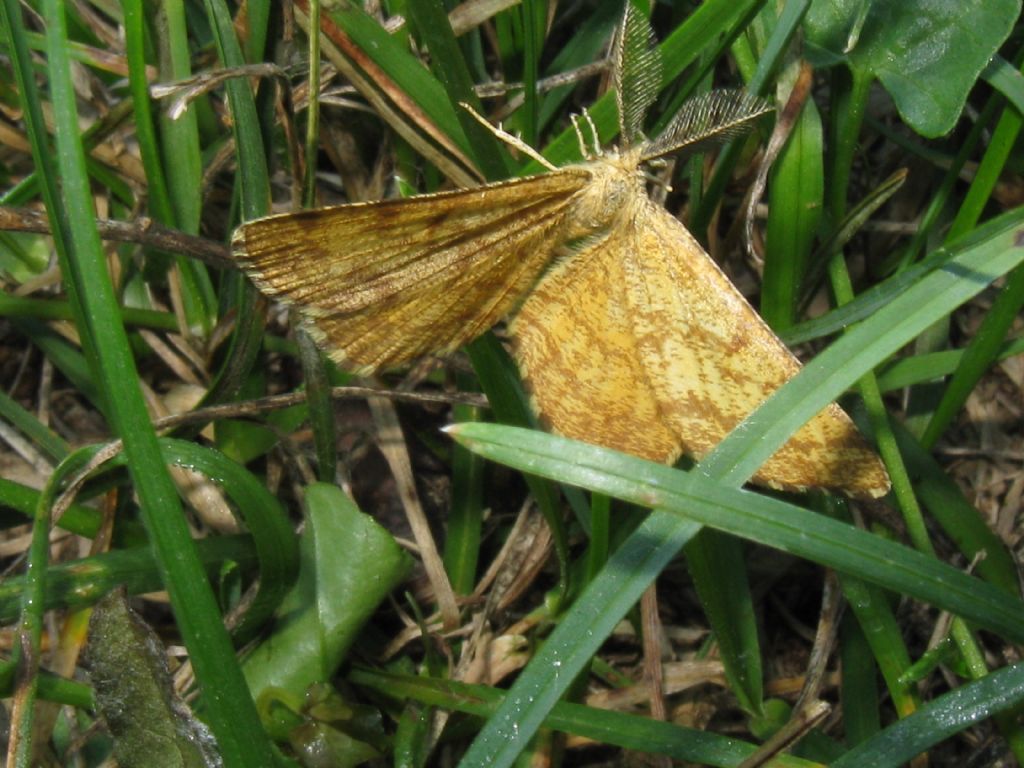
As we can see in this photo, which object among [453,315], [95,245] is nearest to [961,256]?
[453,315]

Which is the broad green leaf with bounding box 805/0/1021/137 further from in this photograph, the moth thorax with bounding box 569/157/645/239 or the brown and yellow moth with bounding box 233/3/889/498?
the moth thorax with bounding box 569/157/645/239

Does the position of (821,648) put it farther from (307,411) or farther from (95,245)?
(95,245)

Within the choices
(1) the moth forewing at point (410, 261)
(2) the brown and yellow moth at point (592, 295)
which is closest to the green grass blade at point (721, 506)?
(2) the brown and yellow moth at point (592, 295)

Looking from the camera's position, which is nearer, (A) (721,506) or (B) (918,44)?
(A) (721,506)

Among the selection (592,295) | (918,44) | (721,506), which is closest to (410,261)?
(592,295)

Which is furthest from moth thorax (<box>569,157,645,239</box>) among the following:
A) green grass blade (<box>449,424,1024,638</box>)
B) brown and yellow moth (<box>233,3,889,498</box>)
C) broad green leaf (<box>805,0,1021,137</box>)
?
broad green leaf (<box>805,0,1021,137</box>)

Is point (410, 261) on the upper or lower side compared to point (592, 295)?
upper

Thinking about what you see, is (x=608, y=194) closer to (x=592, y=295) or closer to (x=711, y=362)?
(x=592, y=295)
